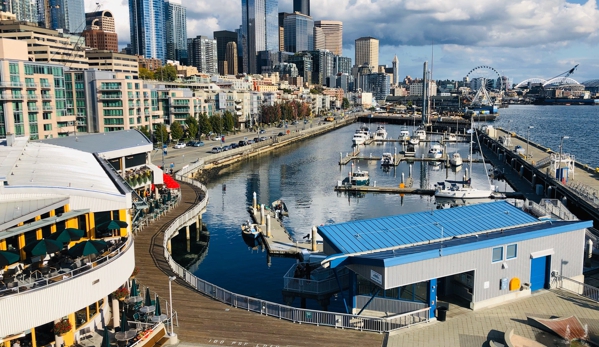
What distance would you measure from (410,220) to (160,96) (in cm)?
9655

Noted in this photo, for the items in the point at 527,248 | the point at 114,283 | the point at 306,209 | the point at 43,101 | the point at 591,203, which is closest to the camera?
the point at 114,283

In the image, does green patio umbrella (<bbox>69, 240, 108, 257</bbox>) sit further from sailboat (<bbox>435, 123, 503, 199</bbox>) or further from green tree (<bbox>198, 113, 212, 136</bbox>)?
green tree (<bbox>198, 113, 212, 136</bbox>)

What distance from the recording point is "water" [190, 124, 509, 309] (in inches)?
1518

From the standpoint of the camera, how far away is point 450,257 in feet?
75.7

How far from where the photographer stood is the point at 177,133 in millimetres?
108688

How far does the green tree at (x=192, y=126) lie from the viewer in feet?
374

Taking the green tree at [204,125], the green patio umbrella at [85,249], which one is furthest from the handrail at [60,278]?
the green tree at [204,125]

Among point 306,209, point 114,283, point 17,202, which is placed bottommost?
point 306,209

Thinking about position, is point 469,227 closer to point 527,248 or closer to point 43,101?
point 527,248

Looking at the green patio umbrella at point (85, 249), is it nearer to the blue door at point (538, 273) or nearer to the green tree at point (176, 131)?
the blue door at point (538, 273)

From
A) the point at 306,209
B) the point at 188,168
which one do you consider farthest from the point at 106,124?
the point at 306,209

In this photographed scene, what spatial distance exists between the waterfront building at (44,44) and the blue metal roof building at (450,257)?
146122mm

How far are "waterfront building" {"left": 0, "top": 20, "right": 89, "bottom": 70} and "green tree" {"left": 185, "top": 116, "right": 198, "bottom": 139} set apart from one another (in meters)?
56.2

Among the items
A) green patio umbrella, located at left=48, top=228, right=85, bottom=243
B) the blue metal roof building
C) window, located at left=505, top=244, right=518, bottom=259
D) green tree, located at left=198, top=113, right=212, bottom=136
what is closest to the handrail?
green patio umbrella, located at left=48, top=228, right=85, bottom=243
